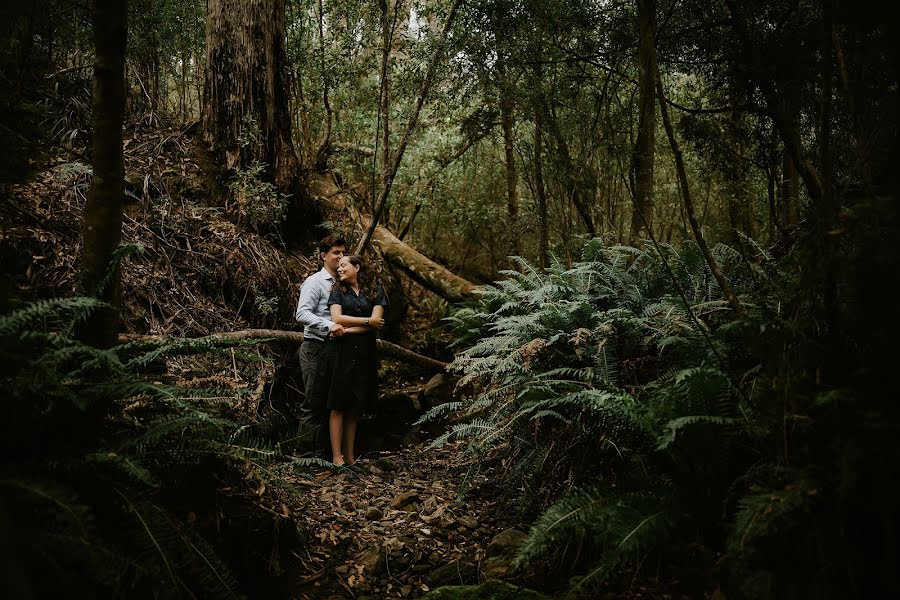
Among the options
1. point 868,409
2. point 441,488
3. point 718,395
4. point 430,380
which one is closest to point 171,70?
point 430,380

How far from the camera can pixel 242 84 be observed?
21.6 ft

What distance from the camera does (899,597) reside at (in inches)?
58.4

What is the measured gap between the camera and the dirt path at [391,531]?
10.5 feet

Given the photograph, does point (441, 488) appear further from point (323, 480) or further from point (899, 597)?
point (899, 597)

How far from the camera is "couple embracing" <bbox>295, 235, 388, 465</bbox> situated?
4965 millimetres

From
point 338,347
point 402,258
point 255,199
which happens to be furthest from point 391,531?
point 402,258

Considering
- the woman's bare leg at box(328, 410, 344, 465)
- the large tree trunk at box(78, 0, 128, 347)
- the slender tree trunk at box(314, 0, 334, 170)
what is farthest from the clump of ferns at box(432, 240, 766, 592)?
the slender tree trunk at box(314, 0, 334, 170)

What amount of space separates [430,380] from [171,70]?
6.15 metres

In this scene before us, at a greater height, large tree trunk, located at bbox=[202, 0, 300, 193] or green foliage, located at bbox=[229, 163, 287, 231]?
large tree trunk, located at bbox=[202, 0, 300, 193]

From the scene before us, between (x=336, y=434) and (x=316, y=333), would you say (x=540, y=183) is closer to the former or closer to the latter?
(x=316, y=333)

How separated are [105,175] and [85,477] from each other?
1433mm

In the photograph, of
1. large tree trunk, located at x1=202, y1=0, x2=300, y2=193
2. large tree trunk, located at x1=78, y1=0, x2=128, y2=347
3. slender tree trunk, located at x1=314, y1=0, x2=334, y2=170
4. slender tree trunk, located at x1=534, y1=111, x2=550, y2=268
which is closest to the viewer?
large tree trunk, located at x1=78, y1=0, x2=128, y2=347

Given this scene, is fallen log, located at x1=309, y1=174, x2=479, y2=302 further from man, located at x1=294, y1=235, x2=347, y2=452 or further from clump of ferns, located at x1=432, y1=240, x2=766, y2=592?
man, located at x1=294, y1=235, x2=347, y2=452

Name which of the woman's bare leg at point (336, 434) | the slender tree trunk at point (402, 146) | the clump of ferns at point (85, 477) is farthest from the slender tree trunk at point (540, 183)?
the clump of ferns at point (85, 477)
